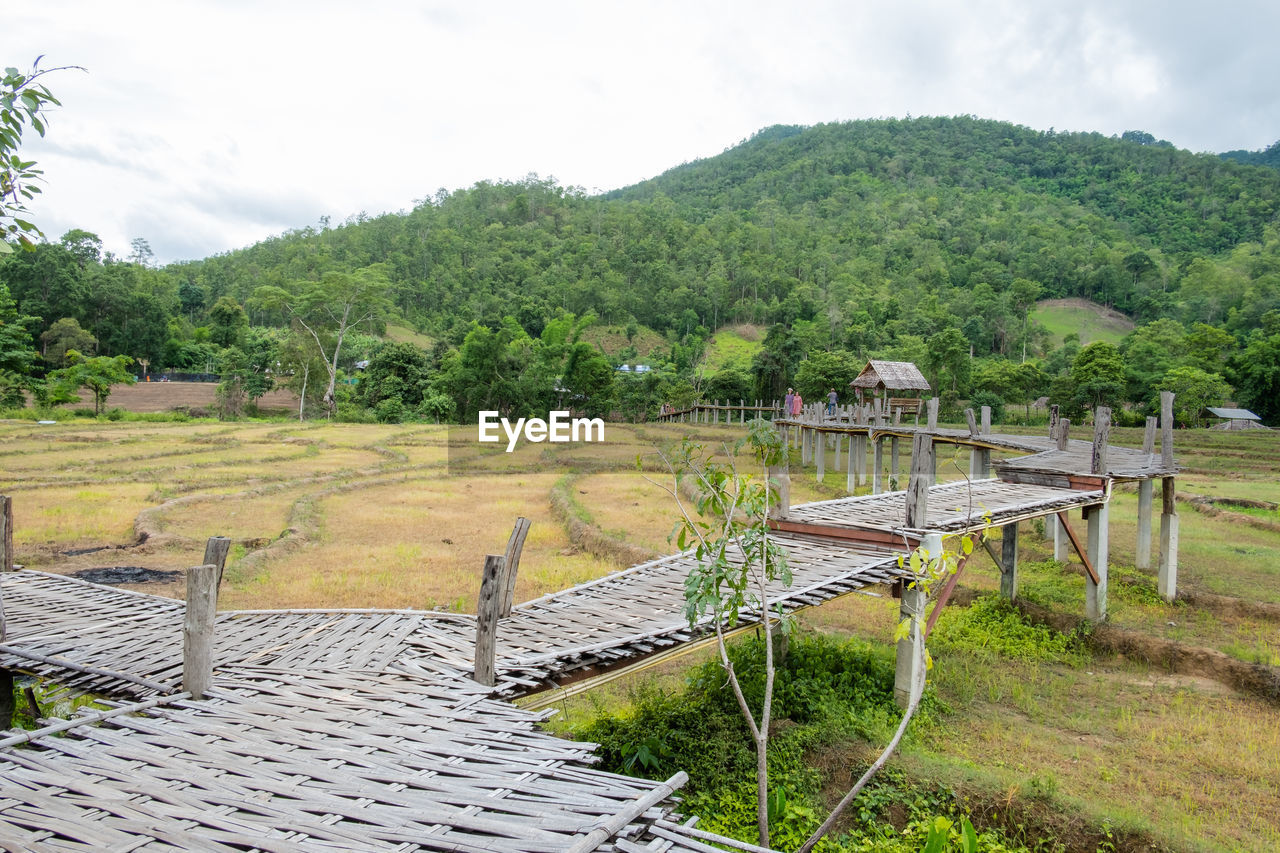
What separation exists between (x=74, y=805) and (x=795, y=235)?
289 feet

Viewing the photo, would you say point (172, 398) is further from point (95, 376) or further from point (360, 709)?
point (360, 709)

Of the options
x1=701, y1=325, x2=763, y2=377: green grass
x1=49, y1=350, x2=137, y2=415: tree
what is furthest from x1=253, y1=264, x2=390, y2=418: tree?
x1=701, y1=325, x2=763, y2=377: green grass

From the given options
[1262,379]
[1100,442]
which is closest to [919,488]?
[1100,442]

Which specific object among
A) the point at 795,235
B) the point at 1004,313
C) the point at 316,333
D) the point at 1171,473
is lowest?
the point at 1171,473

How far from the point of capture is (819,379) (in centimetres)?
3925

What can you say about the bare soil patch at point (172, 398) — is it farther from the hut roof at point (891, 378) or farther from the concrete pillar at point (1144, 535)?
the concrete pillar at point (1144, 535)

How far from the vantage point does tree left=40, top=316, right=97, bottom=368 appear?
4375 centimetres

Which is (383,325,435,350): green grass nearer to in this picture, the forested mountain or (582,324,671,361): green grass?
the forested mountain

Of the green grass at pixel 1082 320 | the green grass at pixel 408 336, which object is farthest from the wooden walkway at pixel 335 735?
the green grass at pixel 1082 320

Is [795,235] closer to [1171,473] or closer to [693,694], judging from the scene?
[1171,473]

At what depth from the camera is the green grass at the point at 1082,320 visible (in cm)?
6425

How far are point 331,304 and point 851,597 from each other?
42.0 meters

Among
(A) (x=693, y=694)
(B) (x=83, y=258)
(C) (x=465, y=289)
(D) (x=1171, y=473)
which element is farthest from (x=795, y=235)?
(A) (x=693, y=694)

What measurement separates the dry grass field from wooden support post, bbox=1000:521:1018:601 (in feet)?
1.74
